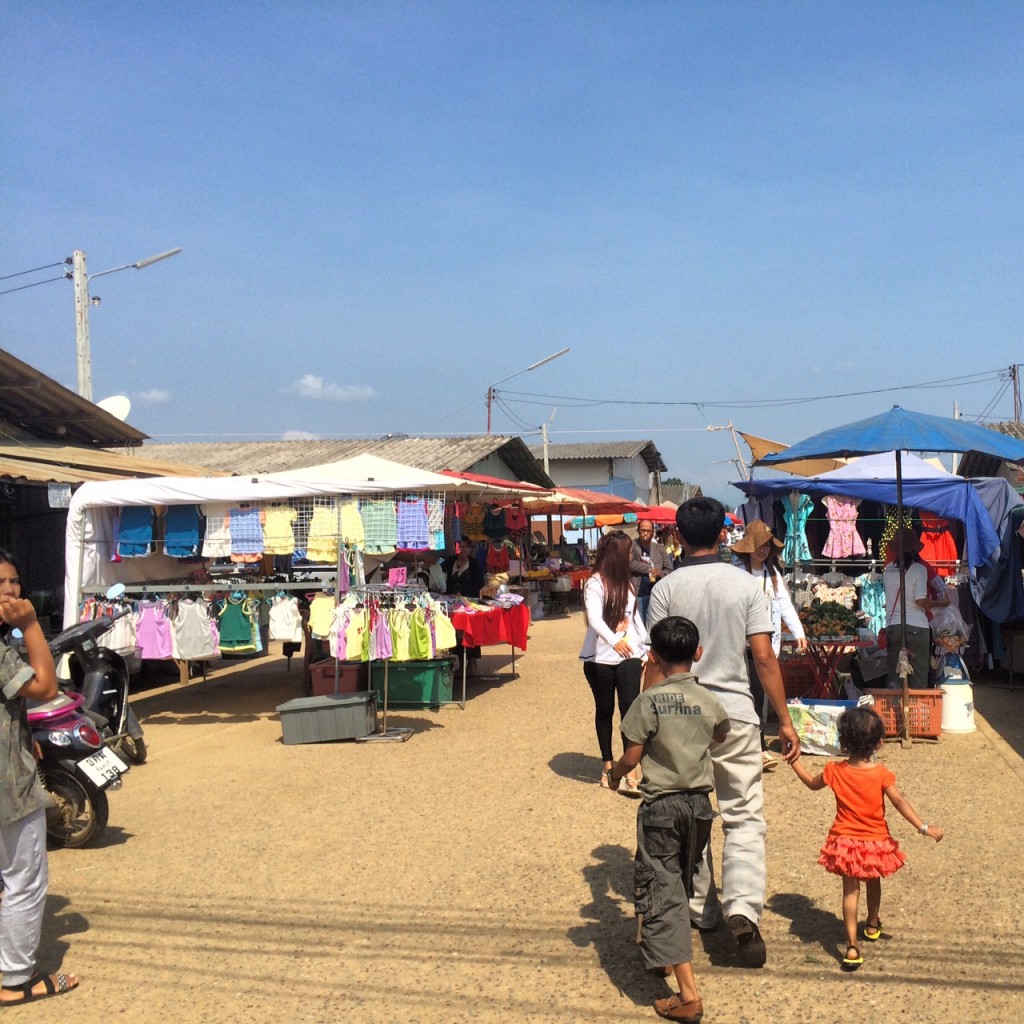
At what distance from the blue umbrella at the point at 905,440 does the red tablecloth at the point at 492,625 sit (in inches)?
150

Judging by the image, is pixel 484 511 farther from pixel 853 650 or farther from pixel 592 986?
pixel 592 986

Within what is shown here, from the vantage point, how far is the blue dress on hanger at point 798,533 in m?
11.4

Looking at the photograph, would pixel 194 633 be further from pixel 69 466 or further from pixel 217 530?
pixel 69 466

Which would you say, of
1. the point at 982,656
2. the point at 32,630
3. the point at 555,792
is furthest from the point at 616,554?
the point at 982,656

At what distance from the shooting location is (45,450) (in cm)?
1367

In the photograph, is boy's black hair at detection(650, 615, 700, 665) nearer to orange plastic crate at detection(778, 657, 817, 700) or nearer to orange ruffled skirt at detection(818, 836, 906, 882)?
orange ruffled skirt at detection(818, 836, 906, 882)

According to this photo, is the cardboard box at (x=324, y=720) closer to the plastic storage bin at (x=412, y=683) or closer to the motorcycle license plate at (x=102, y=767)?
the plastic storage bin at (x=412, y=683)

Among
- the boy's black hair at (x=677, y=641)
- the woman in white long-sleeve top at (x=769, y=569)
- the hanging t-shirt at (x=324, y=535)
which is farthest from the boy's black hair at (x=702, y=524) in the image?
the hanging t-shirt at (x=324, y=535)

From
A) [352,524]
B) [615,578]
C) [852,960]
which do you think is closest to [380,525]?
[352,524]

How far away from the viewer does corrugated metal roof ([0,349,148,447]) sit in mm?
13820

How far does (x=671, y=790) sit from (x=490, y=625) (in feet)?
22.8

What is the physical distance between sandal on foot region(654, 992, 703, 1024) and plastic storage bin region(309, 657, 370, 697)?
22.1ft

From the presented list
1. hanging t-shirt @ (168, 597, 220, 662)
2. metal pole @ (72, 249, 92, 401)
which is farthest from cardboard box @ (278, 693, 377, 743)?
metal pole @ (72, 249, 92, 401)

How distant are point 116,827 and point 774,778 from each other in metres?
4.61
